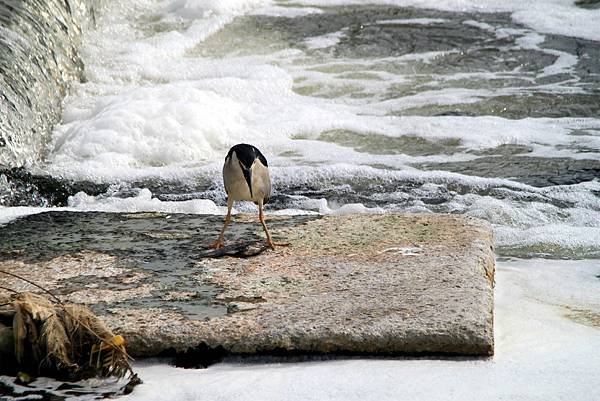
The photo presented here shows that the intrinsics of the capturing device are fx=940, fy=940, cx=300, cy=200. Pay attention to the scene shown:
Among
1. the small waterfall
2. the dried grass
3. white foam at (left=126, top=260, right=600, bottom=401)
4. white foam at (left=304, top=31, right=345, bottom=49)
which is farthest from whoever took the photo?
white foam at (left=304, top=31, right=345, bottom=49)

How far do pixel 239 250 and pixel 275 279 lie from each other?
0.46m

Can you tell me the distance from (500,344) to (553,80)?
604cm

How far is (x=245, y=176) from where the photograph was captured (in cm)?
429

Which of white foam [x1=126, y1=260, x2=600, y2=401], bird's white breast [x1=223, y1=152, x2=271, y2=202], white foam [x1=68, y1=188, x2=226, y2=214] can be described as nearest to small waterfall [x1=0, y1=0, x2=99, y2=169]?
white foam [x1=68, y1=188, x2=226, y2=214]

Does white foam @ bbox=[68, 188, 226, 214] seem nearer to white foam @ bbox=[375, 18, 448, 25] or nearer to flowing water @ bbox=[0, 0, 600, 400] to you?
flowing water @ bbox=[0, 0, 600, 400]

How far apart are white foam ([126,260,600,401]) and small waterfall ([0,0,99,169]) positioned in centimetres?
371

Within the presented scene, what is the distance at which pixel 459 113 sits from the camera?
784cm

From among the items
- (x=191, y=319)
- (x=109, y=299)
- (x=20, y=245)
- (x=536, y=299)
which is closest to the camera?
(x=191, y=319)

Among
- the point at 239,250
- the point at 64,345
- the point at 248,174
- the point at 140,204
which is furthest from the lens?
the point at 140,204

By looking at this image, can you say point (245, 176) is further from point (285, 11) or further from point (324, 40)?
point (285, 11)

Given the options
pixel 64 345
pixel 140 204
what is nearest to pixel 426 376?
pixel 64 345

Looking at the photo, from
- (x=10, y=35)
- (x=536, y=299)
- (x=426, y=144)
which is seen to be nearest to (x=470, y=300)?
(x=536, y=299)

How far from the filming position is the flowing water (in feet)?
14.6

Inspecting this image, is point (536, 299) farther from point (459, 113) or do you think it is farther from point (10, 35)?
point (10, 35)
